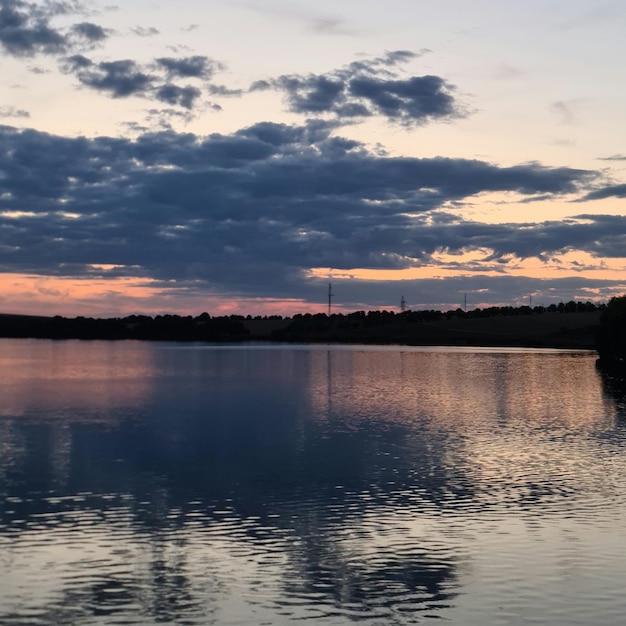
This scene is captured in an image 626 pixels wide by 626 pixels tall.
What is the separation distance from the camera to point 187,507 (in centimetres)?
3400

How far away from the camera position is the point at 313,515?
108 ft

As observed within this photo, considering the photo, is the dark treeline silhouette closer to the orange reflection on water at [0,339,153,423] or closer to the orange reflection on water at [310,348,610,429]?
the orange reflection on water at [310,348,610,429]

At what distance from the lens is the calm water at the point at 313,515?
22.7 metres

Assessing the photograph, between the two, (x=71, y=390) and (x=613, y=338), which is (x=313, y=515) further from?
(x=613, y=338)

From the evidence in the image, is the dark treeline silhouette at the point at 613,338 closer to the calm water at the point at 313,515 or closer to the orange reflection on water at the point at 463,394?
the orange reflection on water at the point at 463,394

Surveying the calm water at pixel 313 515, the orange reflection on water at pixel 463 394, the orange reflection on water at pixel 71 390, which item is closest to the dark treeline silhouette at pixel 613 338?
the orange reflection on water at pixel 463 394

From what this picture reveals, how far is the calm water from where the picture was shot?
74.4ft

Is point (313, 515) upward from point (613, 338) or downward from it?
downward

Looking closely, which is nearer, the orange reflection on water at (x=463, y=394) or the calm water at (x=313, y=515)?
the calm water at (x=313, y=515)

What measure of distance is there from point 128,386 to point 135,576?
74254 millimetres

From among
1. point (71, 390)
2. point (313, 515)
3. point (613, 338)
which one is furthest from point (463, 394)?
point (613, 338)

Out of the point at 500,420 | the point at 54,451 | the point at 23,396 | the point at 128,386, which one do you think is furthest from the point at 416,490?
the point at 128,386

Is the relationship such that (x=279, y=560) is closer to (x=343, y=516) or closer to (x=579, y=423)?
(x=343, y=516)

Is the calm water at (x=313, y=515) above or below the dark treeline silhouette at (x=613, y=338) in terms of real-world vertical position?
below
